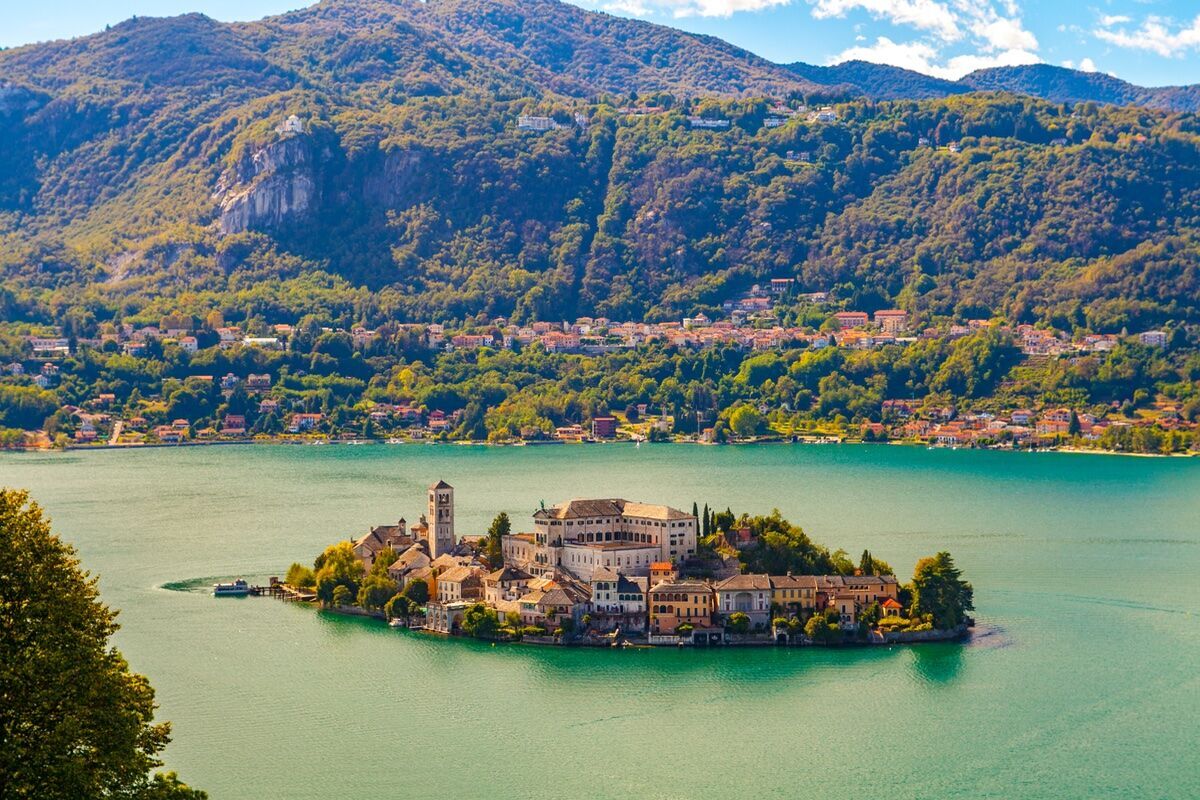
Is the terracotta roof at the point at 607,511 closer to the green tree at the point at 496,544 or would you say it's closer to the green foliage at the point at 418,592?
the green tree at the point at 496,544

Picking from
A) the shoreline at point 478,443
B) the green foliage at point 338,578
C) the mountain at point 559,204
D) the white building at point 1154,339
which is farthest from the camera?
the mountain at point 559,204

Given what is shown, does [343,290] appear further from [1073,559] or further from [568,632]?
[568,632]

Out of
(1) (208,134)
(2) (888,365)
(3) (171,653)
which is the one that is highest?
(1) (208,134)

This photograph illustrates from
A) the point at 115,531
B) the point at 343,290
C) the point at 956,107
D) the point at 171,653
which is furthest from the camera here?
the point at 956,107

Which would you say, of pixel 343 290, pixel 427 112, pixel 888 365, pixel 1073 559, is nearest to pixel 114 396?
pixel 343 290

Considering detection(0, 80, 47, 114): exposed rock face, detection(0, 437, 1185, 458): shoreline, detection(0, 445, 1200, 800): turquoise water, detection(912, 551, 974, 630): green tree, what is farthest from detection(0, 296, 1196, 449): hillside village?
detection(912, 551, 974, 630): green tree

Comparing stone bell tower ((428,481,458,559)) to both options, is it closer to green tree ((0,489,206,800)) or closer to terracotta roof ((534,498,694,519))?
terracotta roof ((534,498,694,519))

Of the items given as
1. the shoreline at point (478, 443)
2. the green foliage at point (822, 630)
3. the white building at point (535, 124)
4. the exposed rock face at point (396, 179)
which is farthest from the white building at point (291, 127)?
the green foliage at point (822, 630)
